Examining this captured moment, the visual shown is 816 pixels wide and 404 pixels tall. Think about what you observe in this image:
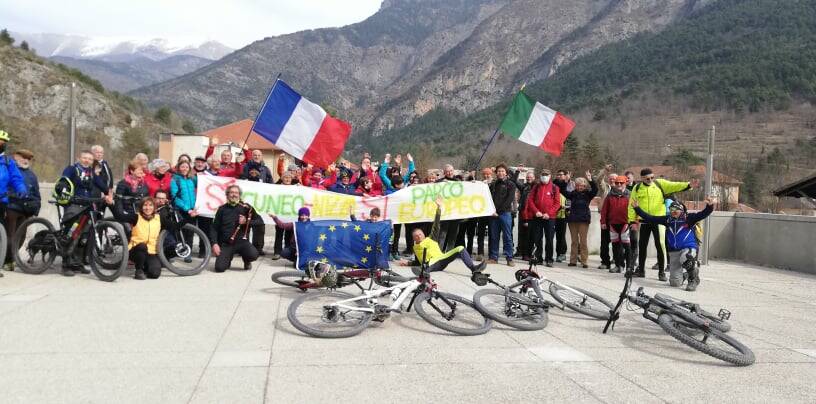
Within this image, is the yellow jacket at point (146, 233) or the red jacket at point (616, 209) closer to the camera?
the yellow jacket at point (146, 233)

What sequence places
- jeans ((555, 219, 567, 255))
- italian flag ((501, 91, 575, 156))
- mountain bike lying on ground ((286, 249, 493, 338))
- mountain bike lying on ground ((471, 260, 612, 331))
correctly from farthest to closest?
italian flag ((501, 91, 575, 156)) < jeans ((555, 219, 567, 255)) < mountain bike lying on ground ((471, 260, 612, 331)) < mountain bike lying on ground ((286, 249, 493, 338))

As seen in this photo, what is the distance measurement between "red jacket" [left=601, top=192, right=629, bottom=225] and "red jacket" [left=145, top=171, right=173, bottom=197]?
313 inches

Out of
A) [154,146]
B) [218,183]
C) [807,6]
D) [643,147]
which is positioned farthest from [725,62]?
[218,183]

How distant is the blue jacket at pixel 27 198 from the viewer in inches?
343

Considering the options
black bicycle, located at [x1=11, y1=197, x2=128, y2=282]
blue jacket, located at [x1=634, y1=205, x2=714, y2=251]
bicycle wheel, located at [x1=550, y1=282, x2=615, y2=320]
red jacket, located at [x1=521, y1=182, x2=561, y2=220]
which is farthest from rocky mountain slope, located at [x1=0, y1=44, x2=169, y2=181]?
bicycle wheel, located at [x1=550, y1=282, x2=615, y2=320]

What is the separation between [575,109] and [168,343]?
11921 cm

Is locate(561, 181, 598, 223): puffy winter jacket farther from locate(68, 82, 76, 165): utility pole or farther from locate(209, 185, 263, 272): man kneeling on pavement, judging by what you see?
locate(68, 82, 76, 165): utility pole

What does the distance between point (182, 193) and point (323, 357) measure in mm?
6149

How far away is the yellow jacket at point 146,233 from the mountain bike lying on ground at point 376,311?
3330 millimetres

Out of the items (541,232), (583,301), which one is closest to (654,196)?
(541,232)

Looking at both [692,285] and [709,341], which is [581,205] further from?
[709,341]

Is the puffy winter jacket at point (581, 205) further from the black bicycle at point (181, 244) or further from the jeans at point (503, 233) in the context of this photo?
the black bicycle at point (181, 244)

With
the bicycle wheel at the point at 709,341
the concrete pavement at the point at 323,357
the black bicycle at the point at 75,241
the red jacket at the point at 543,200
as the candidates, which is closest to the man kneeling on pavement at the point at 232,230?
the black bicycle at the point at 75,241

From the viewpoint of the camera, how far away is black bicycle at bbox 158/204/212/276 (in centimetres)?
902
